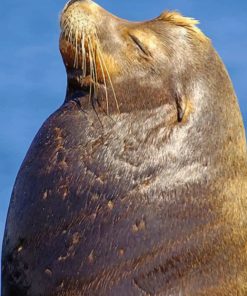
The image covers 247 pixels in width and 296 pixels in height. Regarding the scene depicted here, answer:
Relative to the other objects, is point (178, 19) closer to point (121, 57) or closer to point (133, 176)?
point (121, 57)

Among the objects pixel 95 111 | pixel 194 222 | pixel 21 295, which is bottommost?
pixel 21 295

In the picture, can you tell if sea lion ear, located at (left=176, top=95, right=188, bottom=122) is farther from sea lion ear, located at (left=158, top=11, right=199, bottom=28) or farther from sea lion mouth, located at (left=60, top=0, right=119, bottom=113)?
sea lion ear, located at (left=158, top=11, right=199, bottom=28)

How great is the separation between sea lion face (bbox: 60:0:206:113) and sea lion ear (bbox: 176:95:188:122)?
0.14 ft

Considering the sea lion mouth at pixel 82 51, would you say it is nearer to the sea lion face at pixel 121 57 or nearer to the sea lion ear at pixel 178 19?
the sea lion face at pixel 121 57

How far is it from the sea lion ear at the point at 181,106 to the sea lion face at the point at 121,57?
0.14 feet

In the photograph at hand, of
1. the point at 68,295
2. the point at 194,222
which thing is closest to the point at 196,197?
the point at 194,222

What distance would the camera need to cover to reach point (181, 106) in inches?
313

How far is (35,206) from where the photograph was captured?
25.4 ft

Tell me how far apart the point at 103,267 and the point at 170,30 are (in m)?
2.04

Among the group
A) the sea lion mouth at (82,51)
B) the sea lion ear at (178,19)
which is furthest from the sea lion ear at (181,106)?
the sea lion ear at (178,19)

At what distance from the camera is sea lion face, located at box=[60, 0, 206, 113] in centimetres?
799

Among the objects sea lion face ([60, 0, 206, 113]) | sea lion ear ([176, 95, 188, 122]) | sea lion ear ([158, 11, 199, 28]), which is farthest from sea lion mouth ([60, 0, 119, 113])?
sea lion ear ([158, 11, 199, 28])

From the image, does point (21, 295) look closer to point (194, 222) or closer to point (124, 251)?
point (124, 251)

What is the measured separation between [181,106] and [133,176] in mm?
708
